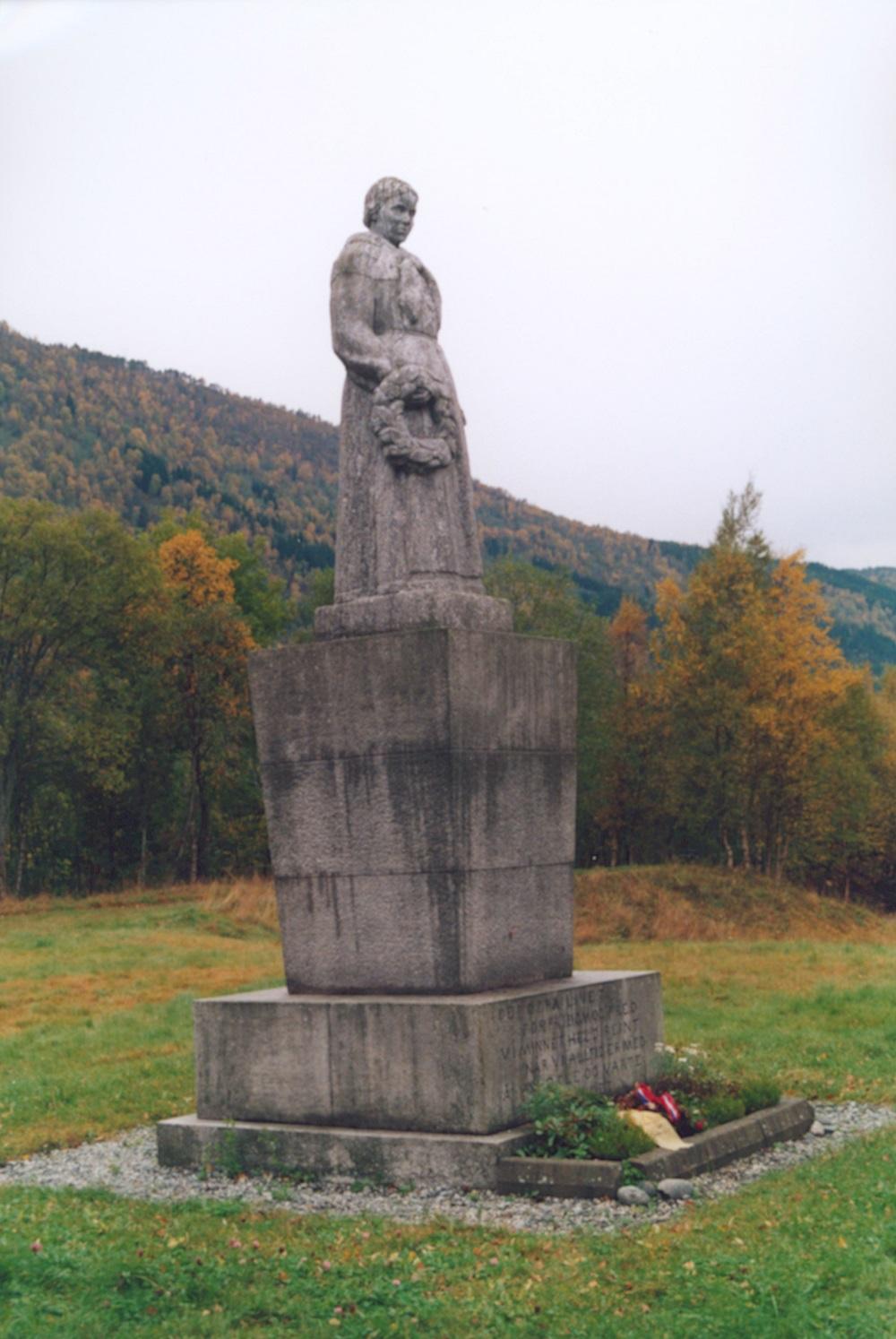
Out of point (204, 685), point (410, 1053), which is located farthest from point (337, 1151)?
point (204, 685)

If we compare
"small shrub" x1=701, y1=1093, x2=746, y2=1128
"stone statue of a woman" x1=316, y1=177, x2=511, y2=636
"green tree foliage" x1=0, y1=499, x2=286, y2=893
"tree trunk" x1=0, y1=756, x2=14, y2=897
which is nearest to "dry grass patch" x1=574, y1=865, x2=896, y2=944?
"green tree foliage" x1=0, y1=499, x2=286, y2=893

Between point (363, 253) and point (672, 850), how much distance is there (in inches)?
1981

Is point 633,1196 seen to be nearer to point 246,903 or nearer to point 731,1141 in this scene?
point 731,1141

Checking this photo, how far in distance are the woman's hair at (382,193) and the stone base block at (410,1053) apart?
20.6 ft

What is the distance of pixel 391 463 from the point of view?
11.6m

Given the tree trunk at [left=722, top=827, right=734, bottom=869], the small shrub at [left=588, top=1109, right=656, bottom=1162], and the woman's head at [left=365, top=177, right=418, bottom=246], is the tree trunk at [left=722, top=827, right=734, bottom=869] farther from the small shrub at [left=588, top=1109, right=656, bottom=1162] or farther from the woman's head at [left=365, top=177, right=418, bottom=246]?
the small shrub at [left=588, top=1109, right=656, bottom=1162]

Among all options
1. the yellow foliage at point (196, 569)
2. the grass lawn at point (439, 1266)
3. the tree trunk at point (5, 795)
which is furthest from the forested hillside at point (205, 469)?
the grass lawn at point (439, 1266)

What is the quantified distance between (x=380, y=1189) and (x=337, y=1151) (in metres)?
0.49

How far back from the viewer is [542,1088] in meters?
10.2

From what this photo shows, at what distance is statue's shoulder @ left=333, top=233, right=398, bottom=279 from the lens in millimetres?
12047

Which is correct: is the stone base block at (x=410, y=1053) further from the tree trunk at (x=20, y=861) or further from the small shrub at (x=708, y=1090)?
the tree trunk at (x=20, y=861)

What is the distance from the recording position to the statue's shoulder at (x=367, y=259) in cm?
1205

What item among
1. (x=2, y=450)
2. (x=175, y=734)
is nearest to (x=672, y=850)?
(x=175, y=734)

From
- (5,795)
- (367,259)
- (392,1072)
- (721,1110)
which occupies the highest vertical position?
(367,259)
